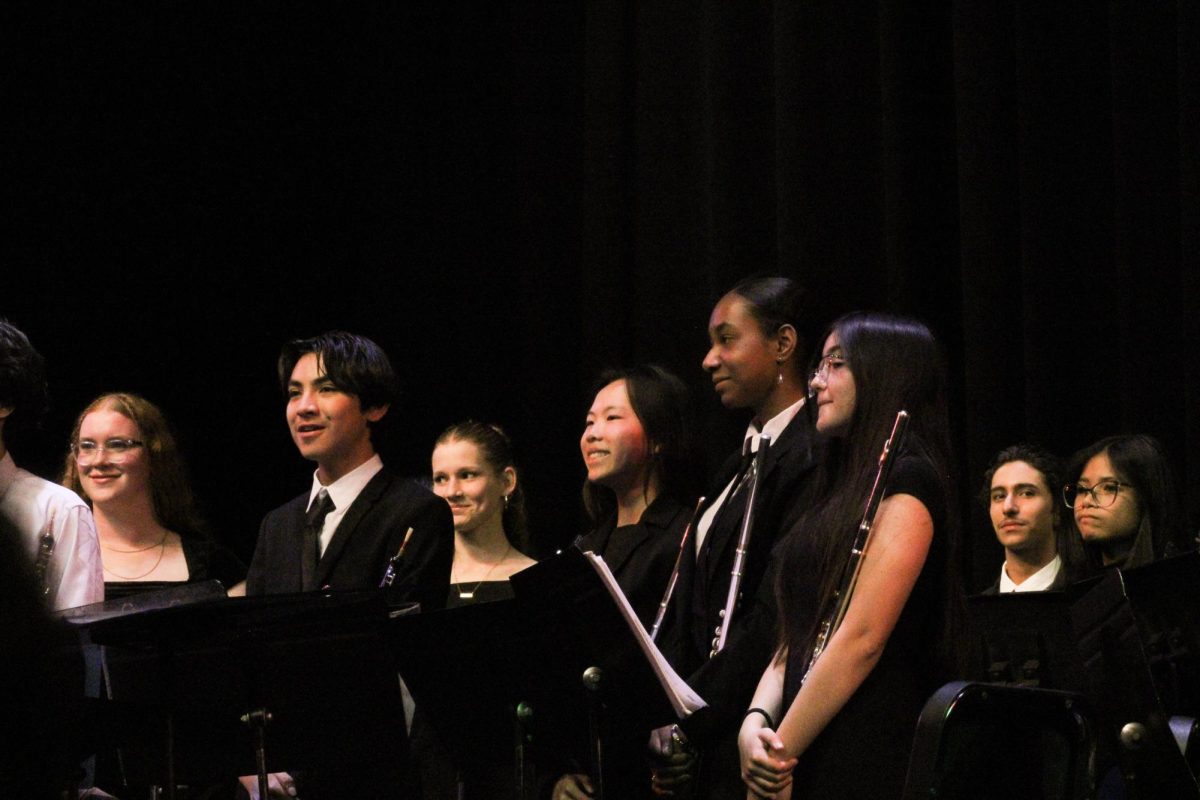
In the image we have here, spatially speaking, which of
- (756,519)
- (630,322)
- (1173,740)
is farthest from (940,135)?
(1173,740)

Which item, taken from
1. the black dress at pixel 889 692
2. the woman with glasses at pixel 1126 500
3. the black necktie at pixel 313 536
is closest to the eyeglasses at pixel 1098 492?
the woman with glasses at pixel 1126 500

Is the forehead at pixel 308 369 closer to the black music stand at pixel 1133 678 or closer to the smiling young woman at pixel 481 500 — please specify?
the smiling young woman at pixel 481 500

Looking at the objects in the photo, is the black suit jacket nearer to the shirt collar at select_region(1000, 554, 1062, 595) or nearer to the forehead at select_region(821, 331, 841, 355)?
the forehead at select_region(821, 331, 841, 355)

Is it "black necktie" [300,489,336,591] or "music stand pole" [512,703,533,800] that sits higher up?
"black necktie" [300,489,336,591]

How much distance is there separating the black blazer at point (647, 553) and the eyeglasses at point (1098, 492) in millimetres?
1022

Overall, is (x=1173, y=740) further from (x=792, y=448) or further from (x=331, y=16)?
(x=331, y=16)

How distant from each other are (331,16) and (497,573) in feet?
9.00

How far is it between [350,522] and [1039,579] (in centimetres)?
196

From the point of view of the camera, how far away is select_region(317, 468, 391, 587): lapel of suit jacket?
3525 millimetres

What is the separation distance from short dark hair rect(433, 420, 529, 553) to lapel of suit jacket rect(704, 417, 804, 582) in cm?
151

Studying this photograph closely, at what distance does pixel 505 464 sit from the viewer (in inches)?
188

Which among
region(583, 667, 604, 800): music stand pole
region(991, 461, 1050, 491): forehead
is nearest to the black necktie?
region(583, 667, 604, 800): music stand pole

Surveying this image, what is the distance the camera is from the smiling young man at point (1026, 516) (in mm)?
4109

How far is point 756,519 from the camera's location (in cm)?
322
